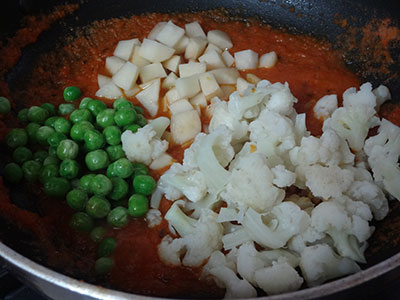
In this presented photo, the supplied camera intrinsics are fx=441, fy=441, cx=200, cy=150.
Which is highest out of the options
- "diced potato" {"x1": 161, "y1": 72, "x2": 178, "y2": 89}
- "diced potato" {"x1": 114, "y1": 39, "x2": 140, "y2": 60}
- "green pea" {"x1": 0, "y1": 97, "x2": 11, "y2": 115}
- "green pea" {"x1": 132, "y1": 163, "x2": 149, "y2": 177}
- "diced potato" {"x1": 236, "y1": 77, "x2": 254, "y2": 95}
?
"green pea" {"x1": 0, "y1": 97, "x2": 11, "y2": 115}

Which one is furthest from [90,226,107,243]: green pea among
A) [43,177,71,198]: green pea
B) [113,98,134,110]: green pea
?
[113,98,134,110]: green pea

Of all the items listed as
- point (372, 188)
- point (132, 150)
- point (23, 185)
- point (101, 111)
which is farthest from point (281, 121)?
point (23, 185)

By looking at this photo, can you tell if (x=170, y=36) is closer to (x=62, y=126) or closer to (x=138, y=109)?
(x=138, y=109)

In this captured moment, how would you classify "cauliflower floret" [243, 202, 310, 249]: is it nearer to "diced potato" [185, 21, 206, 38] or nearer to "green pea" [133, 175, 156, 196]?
"green pea" [133, 175, 156, 196]

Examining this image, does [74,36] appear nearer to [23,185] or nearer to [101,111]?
[101,111]

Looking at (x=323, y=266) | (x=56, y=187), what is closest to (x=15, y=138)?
(x=56, y=187)

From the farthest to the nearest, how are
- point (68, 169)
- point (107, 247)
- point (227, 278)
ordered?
point (68, 169)
point (107, 247)
point (227, 278)

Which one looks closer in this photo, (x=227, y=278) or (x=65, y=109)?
(x=227, y=278)
